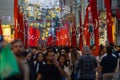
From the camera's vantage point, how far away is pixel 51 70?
32.6 ft

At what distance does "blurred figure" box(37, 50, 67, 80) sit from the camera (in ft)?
32.4

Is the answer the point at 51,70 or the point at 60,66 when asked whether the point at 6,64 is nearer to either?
the point at 51,70

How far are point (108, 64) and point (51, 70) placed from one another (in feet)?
15.8

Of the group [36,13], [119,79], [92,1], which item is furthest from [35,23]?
[119,79]

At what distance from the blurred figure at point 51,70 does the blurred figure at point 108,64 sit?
14.7ft

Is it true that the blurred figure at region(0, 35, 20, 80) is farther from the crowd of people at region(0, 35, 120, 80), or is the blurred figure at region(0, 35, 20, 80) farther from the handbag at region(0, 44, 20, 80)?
the crowd of people at region(0, 35, 120, 80)

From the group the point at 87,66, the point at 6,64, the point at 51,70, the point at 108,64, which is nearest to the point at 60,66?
the point at 51,70

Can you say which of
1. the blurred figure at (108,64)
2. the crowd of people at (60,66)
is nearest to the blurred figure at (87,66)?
the crowd of people at (60,66)

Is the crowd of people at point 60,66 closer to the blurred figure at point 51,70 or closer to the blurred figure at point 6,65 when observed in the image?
the blurred figure at point 51,70

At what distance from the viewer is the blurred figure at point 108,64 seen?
47.1 ft

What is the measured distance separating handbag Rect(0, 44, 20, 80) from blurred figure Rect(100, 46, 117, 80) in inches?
320

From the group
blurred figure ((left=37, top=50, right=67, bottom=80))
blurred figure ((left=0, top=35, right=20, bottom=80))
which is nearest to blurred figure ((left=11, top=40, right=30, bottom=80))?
blurred figure ((left=0, top=35, right=20, bottom=80))

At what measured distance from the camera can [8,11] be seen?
61.2m

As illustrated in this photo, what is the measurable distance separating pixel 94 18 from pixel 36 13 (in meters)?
115
